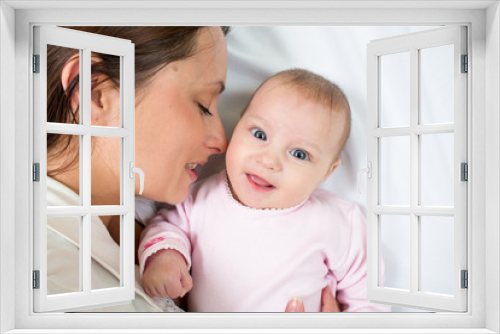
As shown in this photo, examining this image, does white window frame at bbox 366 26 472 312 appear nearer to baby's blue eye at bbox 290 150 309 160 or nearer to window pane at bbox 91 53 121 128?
baby's blue eye at bbox 290 150 309 160

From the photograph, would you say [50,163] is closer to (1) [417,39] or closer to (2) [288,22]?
(2) [288,22]

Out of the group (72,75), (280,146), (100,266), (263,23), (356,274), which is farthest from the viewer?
(356,274)

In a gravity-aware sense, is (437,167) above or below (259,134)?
below

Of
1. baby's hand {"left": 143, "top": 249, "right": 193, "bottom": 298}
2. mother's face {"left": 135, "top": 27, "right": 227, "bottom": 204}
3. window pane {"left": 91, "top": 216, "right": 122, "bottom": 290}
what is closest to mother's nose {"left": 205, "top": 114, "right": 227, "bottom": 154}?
mother's face {"left": 135, "top": 27, "right": 227, "bottom": 204}

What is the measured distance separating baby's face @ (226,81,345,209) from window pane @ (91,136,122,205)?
0.66 metres

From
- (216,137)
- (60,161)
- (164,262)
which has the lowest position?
(164,262)

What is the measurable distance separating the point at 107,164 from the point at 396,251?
170 cm

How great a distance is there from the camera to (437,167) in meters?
2.96

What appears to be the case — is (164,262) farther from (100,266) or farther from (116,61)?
(116,61)

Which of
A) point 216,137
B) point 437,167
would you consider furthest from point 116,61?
point 437,167

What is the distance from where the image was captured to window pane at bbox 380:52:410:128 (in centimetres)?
307

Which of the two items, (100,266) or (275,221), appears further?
(275,221)

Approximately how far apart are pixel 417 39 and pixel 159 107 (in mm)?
1361

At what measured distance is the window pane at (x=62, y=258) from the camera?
8.20 ft
